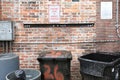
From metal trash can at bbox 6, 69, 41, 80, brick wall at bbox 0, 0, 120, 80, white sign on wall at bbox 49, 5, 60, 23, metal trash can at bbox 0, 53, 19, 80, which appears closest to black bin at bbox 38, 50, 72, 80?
metal trash can at bbox 6, 69, 41, 80

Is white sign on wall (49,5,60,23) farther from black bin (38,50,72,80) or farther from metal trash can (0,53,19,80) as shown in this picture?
metal trash can (0,53,19,80)

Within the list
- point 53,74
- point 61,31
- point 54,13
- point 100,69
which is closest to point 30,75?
point 53,74

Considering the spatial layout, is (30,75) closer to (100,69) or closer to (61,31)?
(100,69)

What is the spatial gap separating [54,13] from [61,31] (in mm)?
472

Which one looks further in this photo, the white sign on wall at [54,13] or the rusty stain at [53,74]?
the white sign on wall at [54,13]

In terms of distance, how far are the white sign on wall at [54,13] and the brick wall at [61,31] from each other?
0.07 meters

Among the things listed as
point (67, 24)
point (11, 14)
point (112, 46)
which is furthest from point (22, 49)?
point (112, 46)

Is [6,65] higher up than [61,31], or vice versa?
[61,31]

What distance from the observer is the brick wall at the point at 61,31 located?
566 cm

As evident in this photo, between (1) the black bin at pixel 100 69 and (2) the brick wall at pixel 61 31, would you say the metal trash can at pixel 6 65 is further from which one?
(1) the black bin at pixel 100 69

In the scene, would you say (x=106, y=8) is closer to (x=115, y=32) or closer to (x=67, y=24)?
(x=115, y=32)

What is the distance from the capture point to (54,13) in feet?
→ 18.5

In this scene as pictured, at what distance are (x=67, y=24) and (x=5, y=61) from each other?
1.86m

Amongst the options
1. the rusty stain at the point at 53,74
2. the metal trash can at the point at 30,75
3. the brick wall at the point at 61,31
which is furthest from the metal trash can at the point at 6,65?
the brick wall at the point at 61,31
